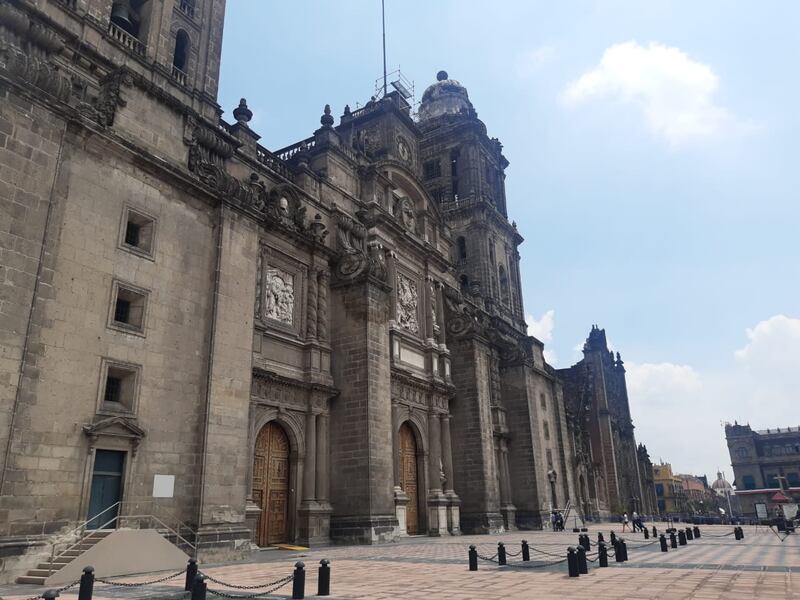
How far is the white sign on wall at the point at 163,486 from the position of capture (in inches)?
632

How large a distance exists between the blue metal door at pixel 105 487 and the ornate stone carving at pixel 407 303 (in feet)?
56.9

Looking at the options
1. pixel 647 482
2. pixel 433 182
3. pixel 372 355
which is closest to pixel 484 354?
pixel 372 355

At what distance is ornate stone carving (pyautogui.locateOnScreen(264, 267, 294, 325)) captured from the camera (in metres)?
23.1

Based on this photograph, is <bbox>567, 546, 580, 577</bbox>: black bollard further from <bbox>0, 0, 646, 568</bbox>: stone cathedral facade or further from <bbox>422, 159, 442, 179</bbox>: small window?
<bbox>422, 159, 442, 179</bbox>: small window

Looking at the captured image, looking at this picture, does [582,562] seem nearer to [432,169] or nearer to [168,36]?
[168,36]

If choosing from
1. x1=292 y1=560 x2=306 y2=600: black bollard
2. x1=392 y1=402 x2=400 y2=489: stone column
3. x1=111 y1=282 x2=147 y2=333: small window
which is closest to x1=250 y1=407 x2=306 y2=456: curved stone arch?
x1=392 y1=402 x2=400 y2=489: stone column

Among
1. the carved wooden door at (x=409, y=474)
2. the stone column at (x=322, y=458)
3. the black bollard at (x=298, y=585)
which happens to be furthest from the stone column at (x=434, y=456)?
the black bollard at (x=298, y=585)

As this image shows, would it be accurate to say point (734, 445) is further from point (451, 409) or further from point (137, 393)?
point (137, 393)

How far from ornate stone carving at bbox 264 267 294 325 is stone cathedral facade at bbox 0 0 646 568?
13 cm

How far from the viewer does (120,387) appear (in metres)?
16.2

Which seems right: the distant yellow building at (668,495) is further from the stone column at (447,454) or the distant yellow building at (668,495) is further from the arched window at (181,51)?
the arched window at (181,51)

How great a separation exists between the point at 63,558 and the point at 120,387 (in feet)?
14.8

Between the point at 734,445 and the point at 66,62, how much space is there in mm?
107723

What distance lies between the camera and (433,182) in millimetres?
49531
